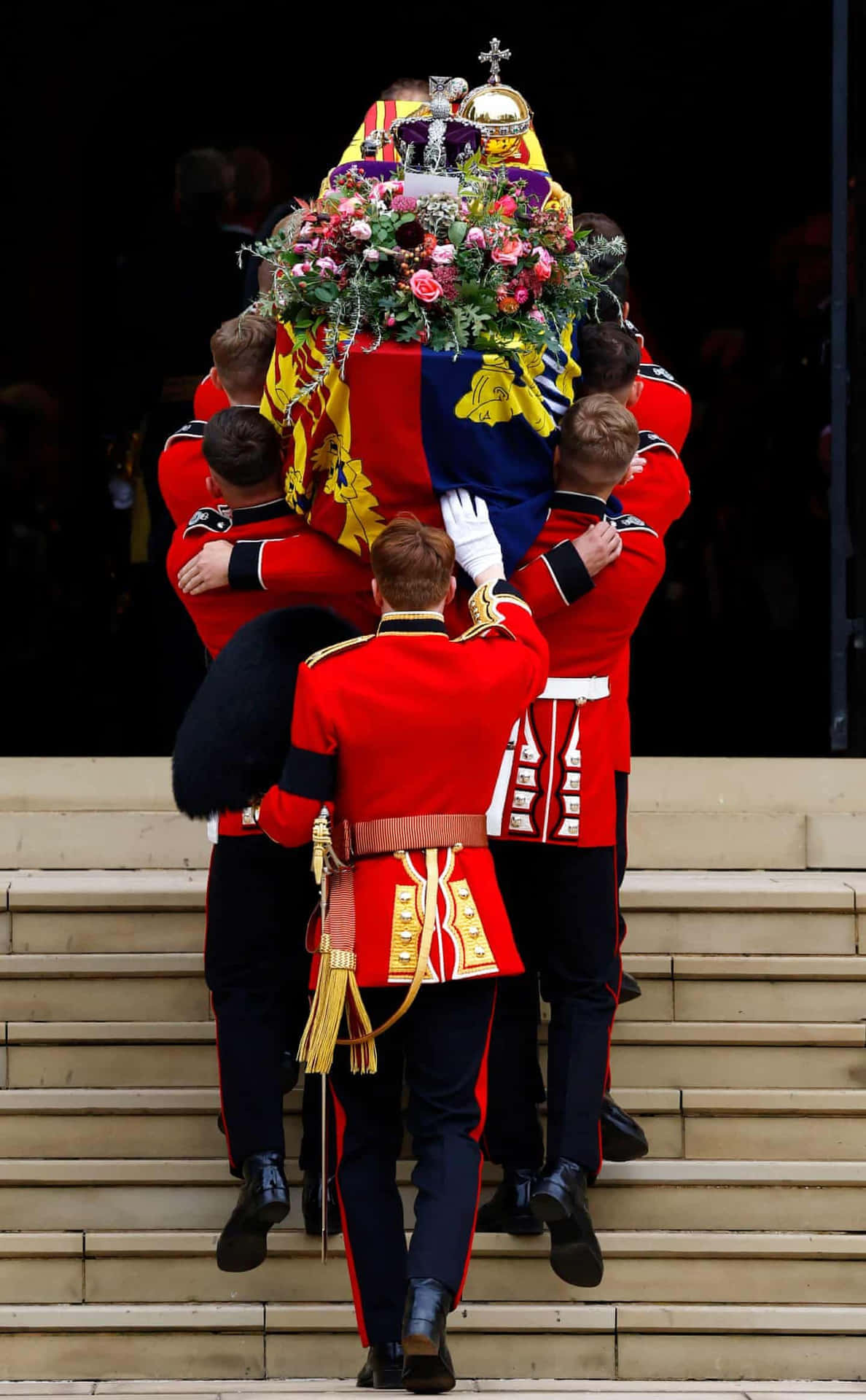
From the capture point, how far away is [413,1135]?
349 centimetres

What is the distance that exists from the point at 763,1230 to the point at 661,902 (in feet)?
3.17

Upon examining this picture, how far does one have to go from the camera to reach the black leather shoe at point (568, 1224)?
11.9ft

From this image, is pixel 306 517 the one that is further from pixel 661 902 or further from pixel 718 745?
pixel 718 745

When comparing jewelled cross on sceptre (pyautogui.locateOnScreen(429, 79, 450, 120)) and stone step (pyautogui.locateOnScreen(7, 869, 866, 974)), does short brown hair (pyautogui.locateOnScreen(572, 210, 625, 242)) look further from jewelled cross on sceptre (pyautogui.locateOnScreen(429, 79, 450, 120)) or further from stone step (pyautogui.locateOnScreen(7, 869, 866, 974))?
stone step (pyautogui.locateOnScreen(7, 869, 866, 974))

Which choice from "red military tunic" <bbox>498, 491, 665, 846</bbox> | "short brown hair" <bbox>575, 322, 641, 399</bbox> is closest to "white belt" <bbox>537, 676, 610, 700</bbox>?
"red military tunic" <bbox>498, 491, 665, 846</bbox>

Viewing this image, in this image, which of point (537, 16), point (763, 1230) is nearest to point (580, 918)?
point (763, 1230)

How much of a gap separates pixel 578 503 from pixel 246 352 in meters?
0.75

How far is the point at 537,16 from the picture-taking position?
20.6ft

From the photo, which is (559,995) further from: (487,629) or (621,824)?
(487,629)

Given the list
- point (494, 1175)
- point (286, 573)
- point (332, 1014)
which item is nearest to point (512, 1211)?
point (494, 1175)

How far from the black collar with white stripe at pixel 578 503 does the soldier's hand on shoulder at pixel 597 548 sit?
0.03 m

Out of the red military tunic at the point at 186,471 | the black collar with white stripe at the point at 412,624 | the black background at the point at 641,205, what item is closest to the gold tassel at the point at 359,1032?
the black collar with white stripe at the point at 412,624

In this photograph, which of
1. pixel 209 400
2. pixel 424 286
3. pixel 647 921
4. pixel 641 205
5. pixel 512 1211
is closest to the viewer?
pixel 424 286

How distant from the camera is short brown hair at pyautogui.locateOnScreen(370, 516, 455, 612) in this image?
134 inches
